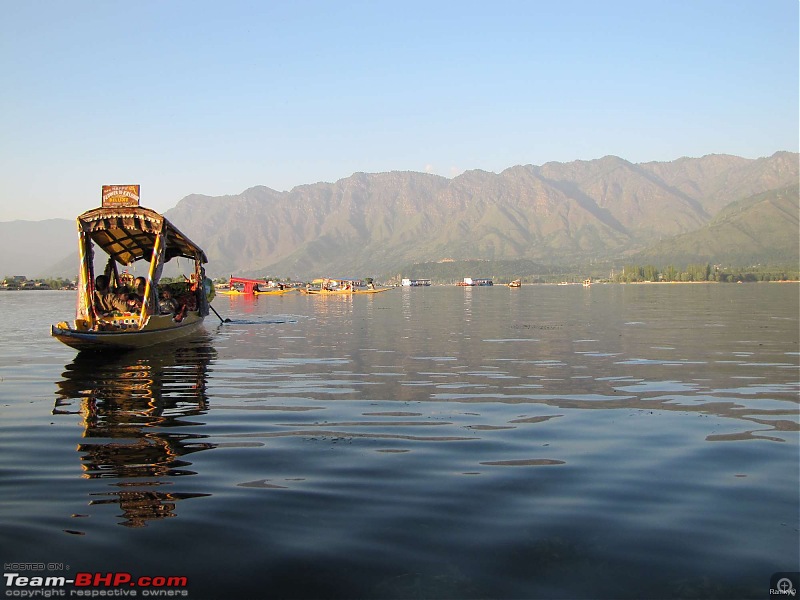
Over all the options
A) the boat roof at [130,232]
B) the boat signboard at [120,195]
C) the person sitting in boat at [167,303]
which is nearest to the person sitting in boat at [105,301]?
the boat roof at [130,232]

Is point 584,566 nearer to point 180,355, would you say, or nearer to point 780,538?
point 780,538

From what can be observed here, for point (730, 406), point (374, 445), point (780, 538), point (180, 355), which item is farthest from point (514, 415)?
point (180, 355)

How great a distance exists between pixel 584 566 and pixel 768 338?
37362 mm

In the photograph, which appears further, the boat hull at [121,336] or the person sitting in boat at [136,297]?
the person sitting in boat at [136,297]

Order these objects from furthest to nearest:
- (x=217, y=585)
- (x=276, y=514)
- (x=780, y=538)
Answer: (x=276, y=514)
(x=780, y=538)
(x=217, y=585)

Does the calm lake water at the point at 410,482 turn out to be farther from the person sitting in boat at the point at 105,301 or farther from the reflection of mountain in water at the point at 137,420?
the person sitting in boat at the point at 105,301

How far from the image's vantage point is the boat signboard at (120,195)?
3612 centimetres

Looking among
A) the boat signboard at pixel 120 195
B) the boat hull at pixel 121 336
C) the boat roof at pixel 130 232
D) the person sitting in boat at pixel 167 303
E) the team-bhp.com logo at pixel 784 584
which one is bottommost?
the team-bhp.com logo at pixel 784 584

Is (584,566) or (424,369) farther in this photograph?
(424,369)

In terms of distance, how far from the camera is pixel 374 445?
14578 millimetres

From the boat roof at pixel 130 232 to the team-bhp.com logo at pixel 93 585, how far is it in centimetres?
2968

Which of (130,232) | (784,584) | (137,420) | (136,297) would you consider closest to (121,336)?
(136,297)

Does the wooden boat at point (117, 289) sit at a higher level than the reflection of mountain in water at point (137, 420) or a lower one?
higher

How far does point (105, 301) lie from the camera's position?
125ft
